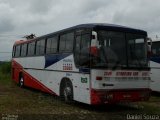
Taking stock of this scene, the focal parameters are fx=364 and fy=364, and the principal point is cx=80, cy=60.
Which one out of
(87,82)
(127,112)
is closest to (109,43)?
(87,82)

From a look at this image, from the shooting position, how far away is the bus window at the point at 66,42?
568 inches

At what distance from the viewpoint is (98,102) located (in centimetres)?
1238

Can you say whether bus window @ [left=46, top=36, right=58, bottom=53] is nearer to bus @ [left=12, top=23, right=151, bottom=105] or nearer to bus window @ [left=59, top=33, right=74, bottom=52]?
bus window @ [left=59, top=33, right=74, bottom=52]

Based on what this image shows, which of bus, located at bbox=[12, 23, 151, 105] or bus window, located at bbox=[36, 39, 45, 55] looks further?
bus window, located at bbox=[36, 39, 45, 55]

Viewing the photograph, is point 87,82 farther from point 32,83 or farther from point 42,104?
point 32,83

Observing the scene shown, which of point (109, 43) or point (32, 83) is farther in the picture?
point (32, 83)

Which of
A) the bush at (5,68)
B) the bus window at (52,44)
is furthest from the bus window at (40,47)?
the bush at (5,68)

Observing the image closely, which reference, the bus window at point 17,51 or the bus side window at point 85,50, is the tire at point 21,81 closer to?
the bus window at point 17,51

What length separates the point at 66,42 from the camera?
15000mm

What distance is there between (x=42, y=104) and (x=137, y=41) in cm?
445

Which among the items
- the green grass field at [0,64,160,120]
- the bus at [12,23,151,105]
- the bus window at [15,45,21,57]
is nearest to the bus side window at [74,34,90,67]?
the bus at [12,23,151,105]

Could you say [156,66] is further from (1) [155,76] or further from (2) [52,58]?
(2) [52,58]

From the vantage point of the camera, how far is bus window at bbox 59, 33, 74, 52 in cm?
1444

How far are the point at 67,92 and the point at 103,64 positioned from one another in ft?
9.41
